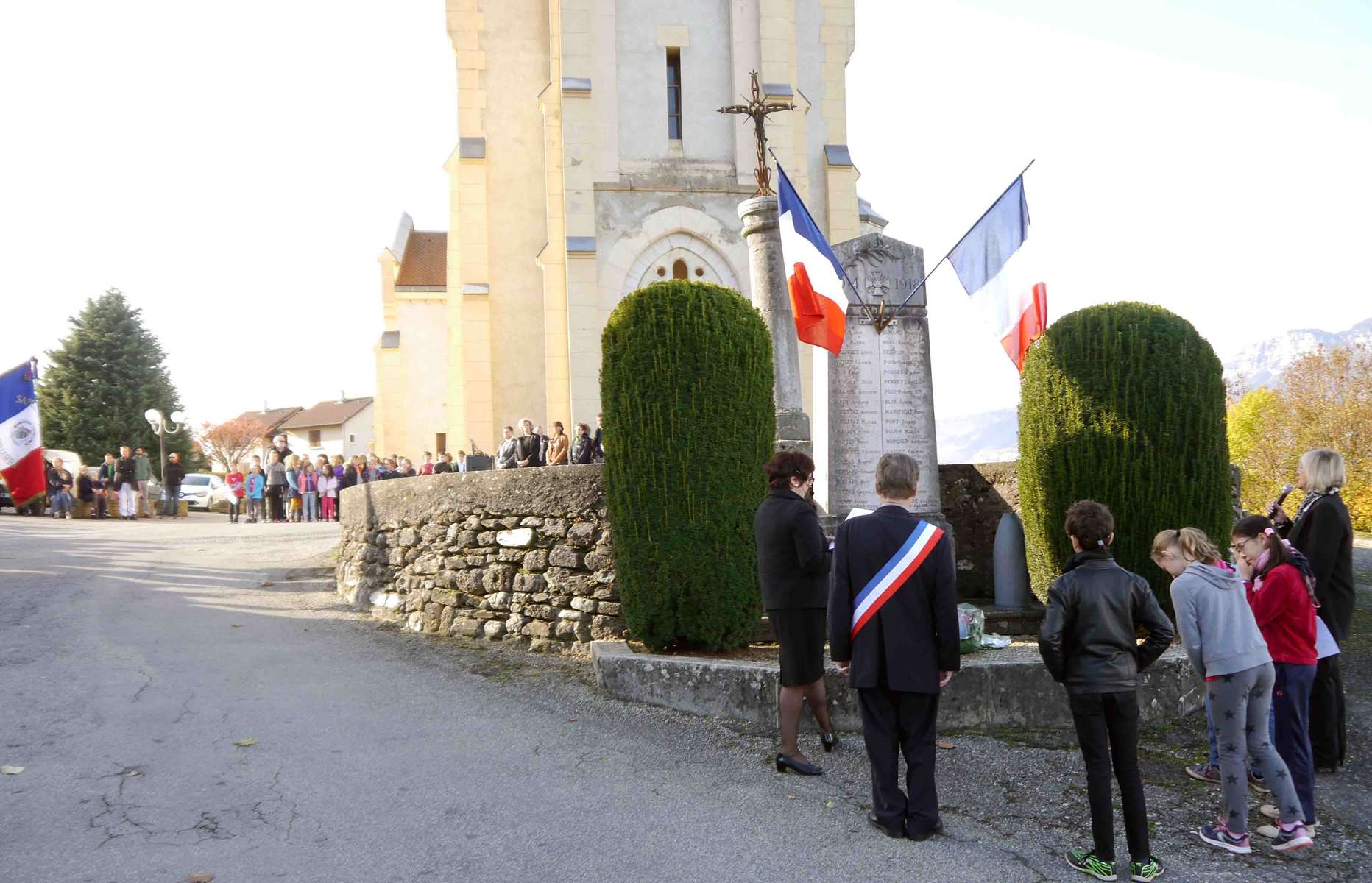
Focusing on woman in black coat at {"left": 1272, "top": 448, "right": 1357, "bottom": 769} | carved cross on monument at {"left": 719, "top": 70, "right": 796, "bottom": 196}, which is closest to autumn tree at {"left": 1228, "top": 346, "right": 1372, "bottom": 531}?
carved cross on monument at {"left": 719, "top": 70, "right": 796, "bottom": 196}

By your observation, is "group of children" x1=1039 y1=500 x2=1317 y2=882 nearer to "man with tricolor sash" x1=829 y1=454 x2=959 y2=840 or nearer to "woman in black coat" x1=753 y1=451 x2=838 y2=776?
"man with tricolor sash" x1=829 y1=454 x2=959 y2=840

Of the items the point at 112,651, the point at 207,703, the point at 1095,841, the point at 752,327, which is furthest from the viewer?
the point at 112,651

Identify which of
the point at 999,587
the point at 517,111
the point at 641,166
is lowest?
the point at 999,587

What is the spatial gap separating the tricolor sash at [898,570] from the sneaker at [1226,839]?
182cm

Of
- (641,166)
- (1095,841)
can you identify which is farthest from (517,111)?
(1095,841)

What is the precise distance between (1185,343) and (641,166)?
14.4 m

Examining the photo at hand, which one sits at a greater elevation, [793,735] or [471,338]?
[471,338]

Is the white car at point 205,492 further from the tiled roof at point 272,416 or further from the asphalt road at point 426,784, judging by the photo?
the tiled roof at point 272,416

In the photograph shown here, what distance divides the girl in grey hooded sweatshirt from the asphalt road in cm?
23

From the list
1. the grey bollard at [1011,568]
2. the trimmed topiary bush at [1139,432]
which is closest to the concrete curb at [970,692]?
the trimmed topiary bush at [1139,432]

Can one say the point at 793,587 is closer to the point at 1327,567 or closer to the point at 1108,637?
the point at 1108,637

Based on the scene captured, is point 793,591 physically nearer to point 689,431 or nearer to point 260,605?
point 689,431

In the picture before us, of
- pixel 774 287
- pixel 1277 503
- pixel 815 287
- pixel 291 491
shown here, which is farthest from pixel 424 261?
pixel 1277 503

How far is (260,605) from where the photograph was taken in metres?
10.7
